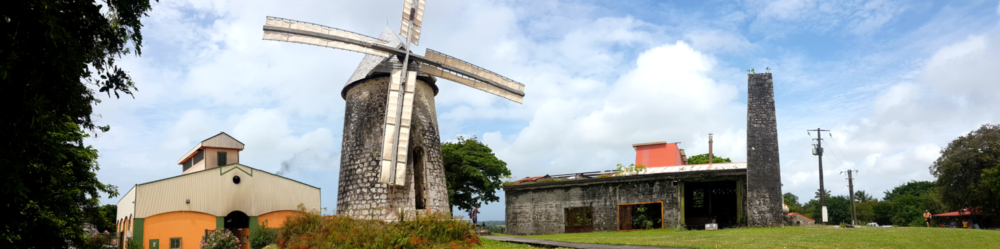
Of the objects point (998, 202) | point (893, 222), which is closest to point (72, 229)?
point (998, 202)

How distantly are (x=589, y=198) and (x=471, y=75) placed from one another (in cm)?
776

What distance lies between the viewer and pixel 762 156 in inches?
854

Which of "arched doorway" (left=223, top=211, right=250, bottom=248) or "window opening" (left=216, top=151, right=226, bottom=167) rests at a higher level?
"window opening" (left=216, top=151, right=226, bottom=167)

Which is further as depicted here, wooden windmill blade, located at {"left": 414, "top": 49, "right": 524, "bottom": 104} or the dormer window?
the dormer window

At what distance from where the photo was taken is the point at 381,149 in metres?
17.7

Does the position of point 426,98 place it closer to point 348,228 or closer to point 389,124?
point 389,124

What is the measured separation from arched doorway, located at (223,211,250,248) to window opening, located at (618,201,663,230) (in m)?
15.6

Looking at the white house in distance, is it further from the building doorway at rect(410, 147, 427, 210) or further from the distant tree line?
the distant tree line

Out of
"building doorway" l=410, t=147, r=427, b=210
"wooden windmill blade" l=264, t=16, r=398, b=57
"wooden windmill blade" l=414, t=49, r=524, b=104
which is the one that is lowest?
"building doorway" l=410, t=147, r=427, b=210

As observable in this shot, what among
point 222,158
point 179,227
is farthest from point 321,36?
point 222,158

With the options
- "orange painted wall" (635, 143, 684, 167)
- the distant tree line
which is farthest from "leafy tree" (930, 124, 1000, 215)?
"orange painted wall" (635, 143, 684, 167)

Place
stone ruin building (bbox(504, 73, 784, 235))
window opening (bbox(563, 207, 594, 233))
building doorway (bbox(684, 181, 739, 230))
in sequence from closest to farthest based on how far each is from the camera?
1. stone ruin building (bbox(504, 73, 784, 235))
2. window opening (bbox(563, 207, 594, 233))
3. building doorway (bbox(684, 181, 739, 230))

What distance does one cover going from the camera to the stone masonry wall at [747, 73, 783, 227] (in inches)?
838

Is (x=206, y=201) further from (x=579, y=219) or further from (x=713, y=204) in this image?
(x=713, y=204)
